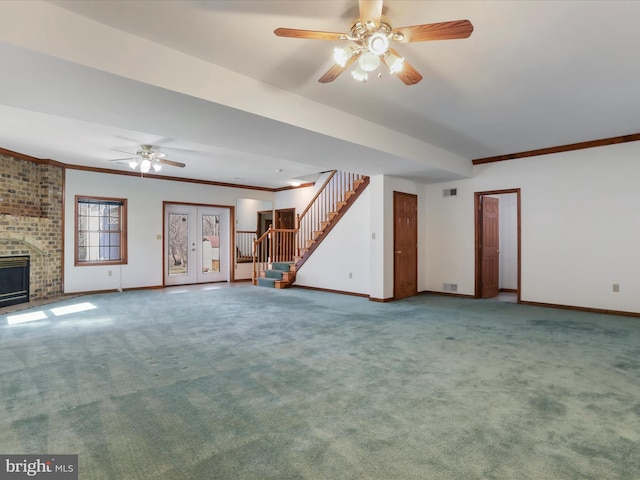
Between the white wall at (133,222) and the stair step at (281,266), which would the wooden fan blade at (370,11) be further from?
the white wall at (133,222)

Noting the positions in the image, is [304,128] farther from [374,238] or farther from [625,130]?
[625,130]

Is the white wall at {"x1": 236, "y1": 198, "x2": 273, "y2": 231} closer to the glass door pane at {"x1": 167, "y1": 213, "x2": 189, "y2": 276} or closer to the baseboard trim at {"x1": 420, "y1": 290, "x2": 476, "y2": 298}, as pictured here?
the glass door pane at {"x1": 167, "y1": 213, "x2": 189, "y2": 276}

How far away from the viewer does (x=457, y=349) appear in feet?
12.3

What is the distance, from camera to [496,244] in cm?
774

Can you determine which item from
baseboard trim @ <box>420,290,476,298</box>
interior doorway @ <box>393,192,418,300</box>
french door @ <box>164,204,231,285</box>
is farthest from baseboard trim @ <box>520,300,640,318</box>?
french door @ <box>164,204,231,285</box>

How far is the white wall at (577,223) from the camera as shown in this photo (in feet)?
18.0

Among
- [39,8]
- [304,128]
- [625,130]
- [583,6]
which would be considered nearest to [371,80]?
[304,128]

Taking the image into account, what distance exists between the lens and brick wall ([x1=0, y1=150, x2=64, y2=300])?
6.43m

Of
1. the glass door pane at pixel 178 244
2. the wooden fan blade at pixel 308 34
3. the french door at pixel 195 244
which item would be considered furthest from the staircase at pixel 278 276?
the wooden fan blade at pixel 308 34

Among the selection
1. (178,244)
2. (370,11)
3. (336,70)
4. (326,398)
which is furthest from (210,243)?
(370,11)

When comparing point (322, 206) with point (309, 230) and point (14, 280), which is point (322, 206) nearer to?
point (309, 230)

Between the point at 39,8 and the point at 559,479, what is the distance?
425 centimetres

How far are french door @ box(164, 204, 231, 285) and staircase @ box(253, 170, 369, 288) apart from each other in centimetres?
124

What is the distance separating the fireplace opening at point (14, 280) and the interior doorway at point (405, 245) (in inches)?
279
